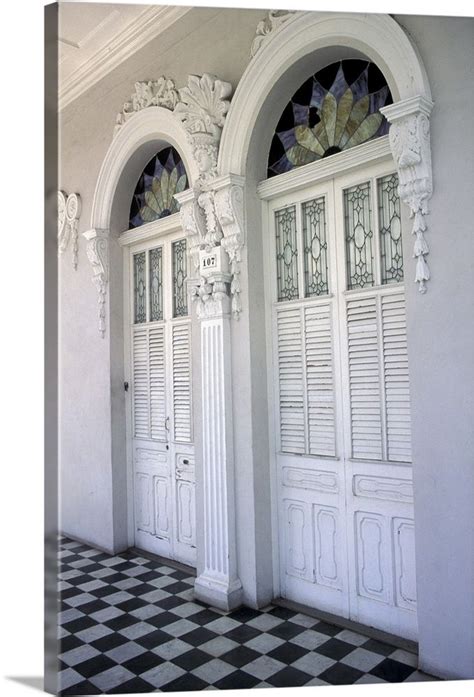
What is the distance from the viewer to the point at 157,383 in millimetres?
4832

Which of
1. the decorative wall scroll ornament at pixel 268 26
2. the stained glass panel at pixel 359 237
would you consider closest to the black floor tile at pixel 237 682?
the stained glass panel at pixel 359 237

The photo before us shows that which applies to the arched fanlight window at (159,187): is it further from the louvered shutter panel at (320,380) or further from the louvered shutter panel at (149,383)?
the louvered shutter panel at (320,380)

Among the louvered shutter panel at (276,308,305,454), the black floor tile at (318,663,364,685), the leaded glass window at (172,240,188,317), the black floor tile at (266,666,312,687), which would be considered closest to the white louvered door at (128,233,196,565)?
the leaded glass window at (172,240,188,317)

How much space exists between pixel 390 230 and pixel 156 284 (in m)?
2.39

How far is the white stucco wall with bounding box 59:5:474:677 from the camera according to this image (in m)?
2.61

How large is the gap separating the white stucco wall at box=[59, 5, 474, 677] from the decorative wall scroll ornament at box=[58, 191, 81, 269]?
0.10m

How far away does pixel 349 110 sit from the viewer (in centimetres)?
338

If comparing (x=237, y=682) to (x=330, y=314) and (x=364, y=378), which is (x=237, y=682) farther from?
(x=330, y=314)

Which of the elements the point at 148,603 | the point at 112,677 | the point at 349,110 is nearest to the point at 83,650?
the point at 112,677

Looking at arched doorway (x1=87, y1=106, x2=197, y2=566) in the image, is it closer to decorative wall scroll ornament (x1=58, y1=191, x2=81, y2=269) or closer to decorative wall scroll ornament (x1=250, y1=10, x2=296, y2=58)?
decorative wall scroll ornament (x1=58, y1=191, x2=81, y2=269)

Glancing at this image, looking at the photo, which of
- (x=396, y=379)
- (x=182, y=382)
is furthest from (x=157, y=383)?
(x=396, y=379)

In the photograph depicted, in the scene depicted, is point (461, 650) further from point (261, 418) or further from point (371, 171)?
point (371, 171)
